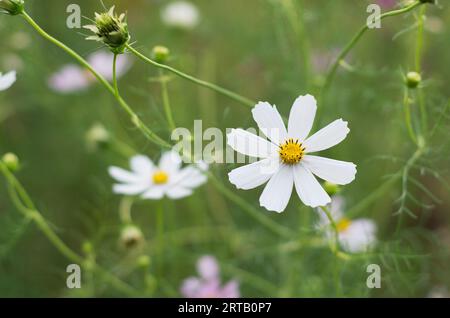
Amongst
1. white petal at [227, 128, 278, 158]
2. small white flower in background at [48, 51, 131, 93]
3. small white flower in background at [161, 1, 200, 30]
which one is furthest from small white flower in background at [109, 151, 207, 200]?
small white flower in background at [161, 1, 200, 30]

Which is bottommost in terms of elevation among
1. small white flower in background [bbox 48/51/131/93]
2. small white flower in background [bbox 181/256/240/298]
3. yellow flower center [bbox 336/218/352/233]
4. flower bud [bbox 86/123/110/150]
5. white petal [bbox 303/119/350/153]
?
small white flower in background [bbox 181/256/240/298]

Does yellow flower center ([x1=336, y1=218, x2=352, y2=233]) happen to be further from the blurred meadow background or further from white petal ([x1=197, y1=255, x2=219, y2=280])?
white petal ([x1=197, y1=255, x2=219, y2=280])

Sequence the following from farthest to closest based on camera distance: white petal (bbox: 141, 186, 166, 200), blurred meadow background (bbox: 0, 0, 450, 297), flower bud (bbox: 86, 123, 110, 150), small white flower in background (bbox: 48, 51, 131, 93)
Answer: small white flower in background (bbox: 48, 51, 131, 93), flower bud (bbox: 86, 123, 110, 150), blurred meadow background (bbox: 0, 0, 450, 297), white petal (bbox: 141, 186, 166, 200)

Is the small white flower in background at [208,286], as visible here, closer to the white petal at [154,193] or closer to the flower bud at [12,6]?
the white petal at [154,193]

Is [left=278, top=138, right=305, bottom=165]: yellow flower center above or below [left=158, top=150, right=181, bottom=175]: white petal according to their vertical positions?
below

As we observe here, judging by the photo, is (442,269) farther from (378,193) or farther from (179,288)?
(179,288)

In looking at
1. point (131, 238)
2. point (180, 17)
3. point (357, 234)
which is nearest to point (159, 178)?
point (131, 238)

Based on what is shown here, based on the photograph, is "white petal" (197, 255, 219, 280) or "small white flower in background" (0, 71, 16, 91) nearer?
"small white flower in background" (0, 71, 16, 91)
